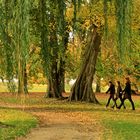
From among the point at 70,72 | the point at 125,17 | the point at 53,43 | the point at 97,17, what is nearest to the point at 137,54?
the point at 70,72

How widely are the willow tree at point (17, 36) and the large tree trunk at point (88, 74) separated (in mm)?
23470

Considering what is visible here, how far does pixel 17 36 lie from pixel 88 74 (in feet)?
83.7

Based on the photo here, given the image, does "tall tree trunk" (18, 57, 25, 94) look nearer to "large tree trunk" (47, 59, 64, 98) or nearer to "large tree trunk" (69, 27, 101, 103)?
"large tree trunk" (69, 27, 101, 103)

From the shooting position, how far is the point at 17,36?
7789 millimetres

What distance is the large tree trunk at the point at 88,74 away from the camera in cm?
3284

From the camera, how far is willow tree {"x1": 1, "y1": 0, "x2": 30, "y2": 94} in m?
7.36

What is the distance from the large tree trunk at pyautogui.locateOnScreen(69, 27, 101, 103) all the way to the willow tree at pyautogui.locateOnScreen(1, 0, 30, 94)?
924 inches

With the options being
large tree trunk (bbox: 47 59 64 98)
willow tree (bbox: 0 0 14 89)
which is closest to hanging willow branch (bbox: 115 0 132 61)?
willow tree (bbox: 0 0 14 89)

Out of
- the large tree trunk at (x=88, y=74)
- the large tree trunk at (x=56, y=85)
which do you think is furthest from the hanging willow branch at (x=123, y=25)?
the large tree trunk at (x=56, y=85)

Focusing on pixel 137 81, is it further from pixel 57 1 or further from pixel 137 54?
pixel 57 1

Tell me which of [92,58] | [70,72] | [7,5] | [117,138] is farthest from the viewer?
[70,72]

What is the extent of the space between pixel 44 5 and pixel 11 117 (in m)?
10.2

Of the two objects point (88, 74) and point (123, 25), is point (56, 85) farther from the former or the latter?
point (123, 25)

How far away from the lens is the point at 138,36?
36156mm
